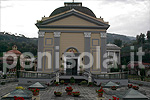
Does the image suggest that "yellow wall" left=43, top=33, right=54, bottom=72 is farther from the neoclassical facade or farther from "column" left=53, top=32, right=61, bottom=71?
"column" left=53, top=32, right=61, bottom=71

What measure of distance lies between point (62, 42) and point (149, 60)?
4494 cm

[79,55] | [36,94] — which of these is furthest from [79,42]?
[36,94]

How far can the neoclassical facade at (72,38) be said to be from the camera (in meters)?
26.3

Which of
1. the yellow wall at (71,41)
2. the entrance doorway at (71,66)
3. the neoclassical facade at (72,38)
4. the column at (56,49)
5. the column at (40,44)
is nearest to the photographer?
the column at (40,44)

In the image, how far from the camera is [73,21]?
88.2 feet

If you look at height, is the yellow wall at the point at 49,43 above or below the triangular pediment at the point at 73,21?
below

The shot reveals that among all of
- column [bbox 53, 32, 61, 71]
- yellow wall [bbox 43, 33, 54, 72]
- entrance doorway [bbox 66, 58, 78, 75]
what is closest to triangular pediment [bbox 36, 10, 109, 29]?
yellow wall [bbox 43, 33, 54, 72]

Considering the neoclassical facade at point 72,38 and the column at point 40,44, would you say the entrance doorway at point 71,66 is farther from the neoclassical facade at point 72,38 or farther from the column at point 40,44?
the column at point 40,44

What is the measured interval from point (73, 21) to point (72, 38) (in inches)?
107

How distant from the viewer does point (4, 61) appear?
53.8 m

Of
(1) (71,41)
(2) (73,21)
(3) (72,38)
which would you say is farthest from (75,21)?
(1) (71,41)

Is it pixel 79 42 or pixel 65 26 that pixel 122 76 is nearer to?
pixel 79 42

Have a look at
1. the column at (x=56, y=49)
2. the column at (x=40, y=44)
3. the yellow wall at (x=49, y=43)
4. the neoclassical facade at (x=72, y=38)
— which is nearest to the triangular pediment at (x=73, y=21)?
the neoclassical facade at (x=72, y=38)

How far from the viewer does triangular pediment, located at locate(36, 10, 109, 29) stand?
26516 millimetres
